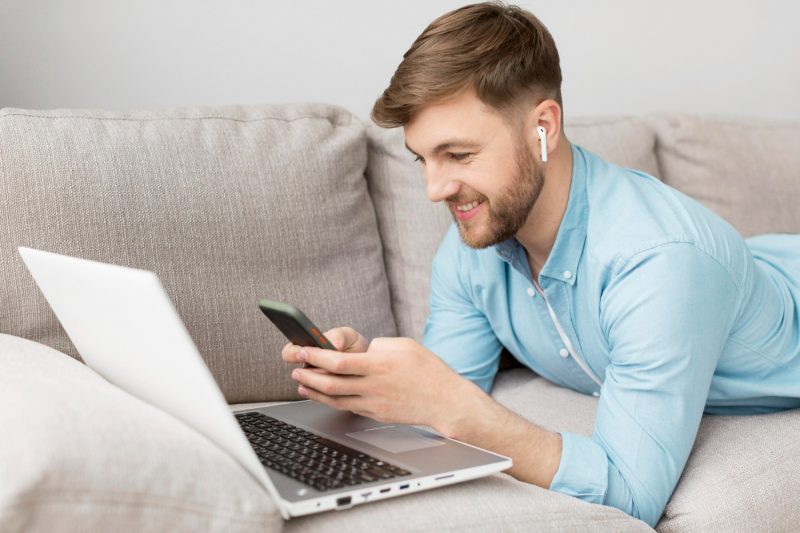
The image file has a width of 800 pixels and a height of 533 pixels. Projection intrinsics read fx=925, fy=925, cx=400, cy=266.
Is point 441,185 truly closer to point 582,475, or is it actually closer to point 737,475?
point 582,475

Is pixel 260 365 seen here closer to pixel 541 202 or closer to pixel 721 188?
pixel 541 202

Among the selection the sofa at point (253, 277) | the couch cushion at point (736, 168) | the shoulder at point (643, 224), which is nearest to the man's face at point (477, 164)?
the shoulder at point (643, 224)

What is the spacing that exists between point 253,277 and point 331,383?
0.51 m

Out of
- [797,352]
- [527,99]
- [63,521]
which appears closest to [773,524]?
[797,352]

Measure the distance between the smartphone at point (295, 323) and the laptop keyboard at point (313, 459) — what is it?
126mm

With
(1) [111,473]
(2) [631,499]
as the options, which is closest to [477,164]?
(2) [631,499]

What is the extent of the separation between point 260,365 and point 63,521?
2.53 ft

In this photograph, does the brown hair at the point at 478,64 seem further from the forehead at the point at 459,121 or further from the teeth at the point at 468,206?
the teeth at the point at 468,206

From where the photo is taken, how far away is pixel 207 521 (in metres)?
0.89

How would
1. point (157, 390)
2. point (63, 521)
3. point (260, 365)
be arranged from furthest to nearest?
point (260, 365) < point (157, 390) < point (63, 521)

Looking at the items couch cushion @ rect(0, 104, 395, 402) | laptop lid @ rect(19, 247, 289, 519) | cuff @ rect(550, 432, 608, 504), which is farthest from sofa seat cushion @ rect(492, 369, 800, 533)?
laptop lid @ rect(19, 247, 289, 519)

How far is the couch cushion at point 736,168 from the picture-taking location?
80.9 inches

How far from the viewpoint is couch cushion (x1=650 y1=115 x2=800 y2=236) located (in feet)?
6.74

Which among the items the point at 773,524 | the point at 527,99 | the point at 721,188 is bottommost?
the point at 773,524
